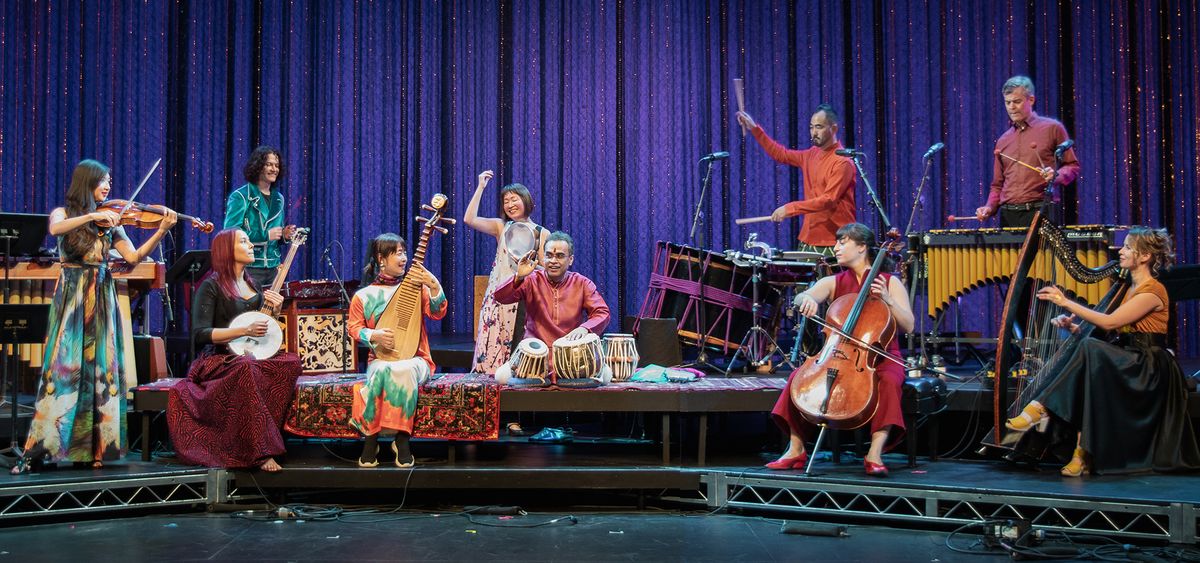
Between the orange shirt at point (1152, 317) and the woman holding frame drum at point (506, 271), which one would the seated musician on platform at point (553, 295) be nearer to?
the woman holding frame drum at point (506, 271)

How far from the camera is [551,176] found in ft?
33.9

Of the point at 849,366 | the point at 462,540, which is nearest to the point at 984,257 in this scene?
the point at 849,366

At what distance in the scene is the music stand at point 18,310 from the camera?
603cm

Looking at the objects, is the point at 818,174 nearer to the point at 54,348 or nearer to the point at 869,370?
the point at 869,370

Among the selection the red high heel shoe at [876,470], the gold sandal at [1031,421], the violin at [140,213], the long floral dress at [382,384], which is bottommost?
the red high heel shoe at [876,470]

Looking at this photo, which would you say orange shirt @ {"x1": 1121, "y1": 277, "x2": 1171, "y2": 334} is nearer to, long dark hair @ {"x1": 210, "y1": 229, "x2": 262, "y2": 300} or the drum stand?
the drum stand

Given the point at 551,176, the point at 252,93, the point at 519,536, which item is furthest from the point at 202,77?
the point at 519,536

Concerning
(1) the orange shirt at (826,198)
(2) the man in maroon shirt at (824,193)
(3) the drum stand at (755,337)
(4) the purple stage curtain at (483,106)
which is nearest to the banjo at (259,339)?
(3) the drum stand at (755,337)

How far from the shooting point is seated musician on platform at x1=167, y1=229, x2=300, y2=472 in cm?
619

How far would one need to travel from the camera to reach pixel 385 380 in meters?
6.20

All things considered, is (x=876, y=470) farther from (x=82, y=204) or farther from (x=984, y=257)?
(x=82, y=204)

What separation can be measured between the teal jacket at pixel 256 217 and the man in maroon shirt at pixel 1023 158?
493cm

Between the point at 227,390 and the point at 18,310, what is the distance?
117 cm

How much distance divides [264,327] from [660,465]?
7.67 feet
